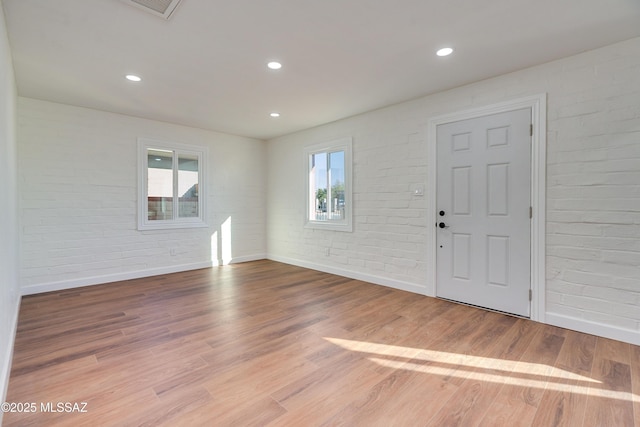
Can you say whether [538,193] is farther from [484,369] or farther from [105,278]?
[105,278]

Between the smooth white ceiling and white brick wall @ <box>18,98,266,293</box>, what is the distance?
1.70 feet

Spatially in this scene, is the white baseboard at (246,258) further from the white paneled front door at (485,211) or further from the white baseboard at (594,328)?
the white baseboard at (594,328)

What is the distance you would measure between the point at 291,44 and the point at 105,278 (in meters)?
4.28

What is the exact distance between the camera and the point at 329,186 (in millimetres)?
5230

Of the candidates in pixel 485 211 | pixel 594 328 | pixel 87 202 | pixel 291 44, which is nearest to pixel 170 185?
pixel 87 202

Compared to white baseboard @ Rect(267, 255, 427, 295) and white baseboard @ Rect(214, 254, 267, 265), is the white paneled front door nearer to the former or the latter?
white baseboard @ Rect(267, 255, 427, 295)

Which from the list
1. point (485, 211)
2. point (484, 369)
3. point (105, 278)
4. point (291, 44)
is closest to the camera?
point (484, 369)

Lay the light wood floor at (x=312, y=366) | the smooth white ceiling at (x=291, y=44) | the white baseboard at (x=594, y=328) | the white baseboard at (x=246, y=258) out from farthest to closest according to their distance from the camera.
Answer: the white baseboard at (x=246, y=258), the white baseboard at (x=594, y=328), the smooth white ceiling at (x=291, y=44), the light wood floor at (x=312, y=366)

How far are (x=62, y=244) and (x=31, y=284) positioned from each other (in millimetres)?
590

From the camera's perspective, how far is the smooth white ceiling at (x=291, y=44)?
2.15m

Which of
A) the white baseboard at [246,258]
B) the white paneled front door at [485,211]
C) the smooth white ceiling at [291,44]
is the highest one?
the smooth white ceiling at [291,44]

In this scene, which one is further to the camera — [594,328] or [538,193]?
[538,193]

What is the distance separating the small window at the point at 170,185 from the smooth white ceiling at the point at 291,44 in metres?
1.18

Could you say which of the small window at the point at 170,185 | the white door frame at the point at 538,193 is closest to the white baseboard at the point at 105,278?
the small window at the point at 170,185
